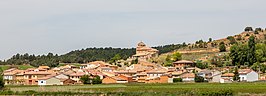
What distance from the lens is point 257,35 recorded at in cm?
13400

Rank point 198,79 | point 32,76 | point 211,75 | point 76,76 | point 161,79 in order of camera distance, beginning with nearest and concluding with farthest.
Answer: point 198,79
point 211,75
point 161,79
point 76,76
point 32,76

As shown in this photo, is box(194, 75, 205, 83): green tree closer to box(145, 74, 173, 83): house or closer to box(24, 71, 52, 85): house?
box(145, 74, 173, 83): house

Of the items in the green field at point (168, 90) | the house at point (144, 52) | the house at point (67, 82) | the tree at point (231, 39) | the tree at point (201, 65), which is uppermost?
the tree at point (231, 39)

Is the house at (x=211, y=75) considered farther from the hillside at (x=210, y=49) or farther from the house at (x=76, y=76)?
the house at (x=76, y=76)

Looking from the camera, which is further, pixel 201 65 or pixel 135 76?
pixel 201 65

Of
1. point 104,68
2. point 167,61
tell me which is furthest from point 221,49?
point 104,68

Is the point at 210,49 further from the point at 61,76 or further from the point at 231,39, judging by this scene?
the point at 61,76

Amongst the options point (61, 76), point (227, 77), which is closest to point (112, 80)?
point (61, 76)

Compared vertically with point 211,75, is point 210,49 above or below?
above

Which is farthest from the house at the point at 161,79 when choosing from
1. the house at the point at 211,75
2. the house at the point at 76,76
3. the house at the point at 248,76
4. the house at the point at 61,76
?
the house at the point at 61,76

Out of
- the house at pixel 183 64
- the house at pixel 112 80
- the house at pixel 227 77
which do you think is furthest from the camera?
the house at pixel 183 64

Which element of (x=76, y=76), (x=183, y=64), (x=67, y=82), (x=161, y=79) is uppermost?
(x=183, y=64)

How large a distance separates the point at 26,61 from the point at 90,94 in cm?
9002

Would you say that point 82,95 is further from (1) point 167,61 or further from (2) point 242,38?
(2) point 242,38
